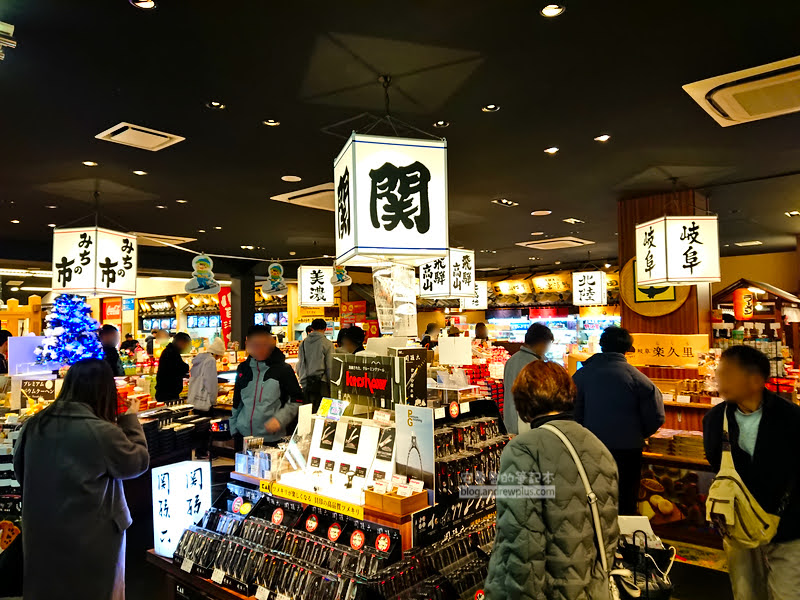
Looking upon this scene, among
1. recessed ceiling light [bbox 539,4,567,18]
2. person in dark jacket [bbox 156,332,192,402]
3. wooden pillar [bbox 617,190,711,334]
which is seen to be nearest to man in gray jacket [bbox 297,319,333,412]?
person in dark jacket [bbox 156,332,192,402]

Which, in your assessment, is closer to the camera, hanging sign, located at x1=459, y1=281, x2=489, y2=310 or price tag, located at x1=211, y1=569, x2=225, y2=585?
price tag, located at x1=211, y1=569, x2=225, y2=585

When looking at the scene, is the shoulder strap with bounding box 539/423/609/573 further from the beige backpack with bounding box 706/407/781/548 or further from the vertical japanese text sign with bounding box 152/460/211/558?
the vertical japanese text sign with bounding box 152/460/211/558

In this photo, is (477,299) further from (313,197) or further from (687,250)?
(687,250)

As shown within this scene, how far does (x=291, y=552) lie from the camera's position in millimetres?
2688

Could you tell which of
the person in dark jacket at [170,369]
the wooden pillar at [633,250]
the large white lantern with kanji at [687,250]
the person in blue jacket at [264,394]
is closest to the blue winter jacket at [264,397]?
the person in blue jacket at [264,394]

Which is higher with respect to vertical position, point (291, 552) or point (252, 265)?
point (252, 265)

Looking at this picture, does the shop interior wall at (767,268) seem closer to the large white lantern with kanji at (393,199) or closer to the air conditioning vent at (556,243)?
the air conditioning vent at (556,243)

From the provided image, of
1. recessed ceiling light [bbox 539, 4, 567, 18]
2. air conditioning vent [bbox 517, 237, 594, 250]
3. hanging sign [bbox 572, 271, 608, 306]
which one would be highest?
recessed ceiling light [bbox 539, 4, 567, 18]

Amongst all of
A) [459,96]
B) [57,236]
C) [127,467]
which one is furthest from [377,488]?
[57,236]

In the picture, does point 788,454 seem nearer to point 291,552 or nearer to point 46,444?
point 291,552

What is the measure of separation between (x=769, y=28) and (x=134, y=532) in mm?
6428

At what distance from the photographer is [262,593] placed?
2.57 meters

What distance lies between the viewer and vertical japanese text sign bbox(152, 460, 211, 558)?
3.15 metres

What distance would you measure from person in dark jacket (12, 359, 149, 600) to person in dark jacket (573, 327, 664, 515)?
312 cm
